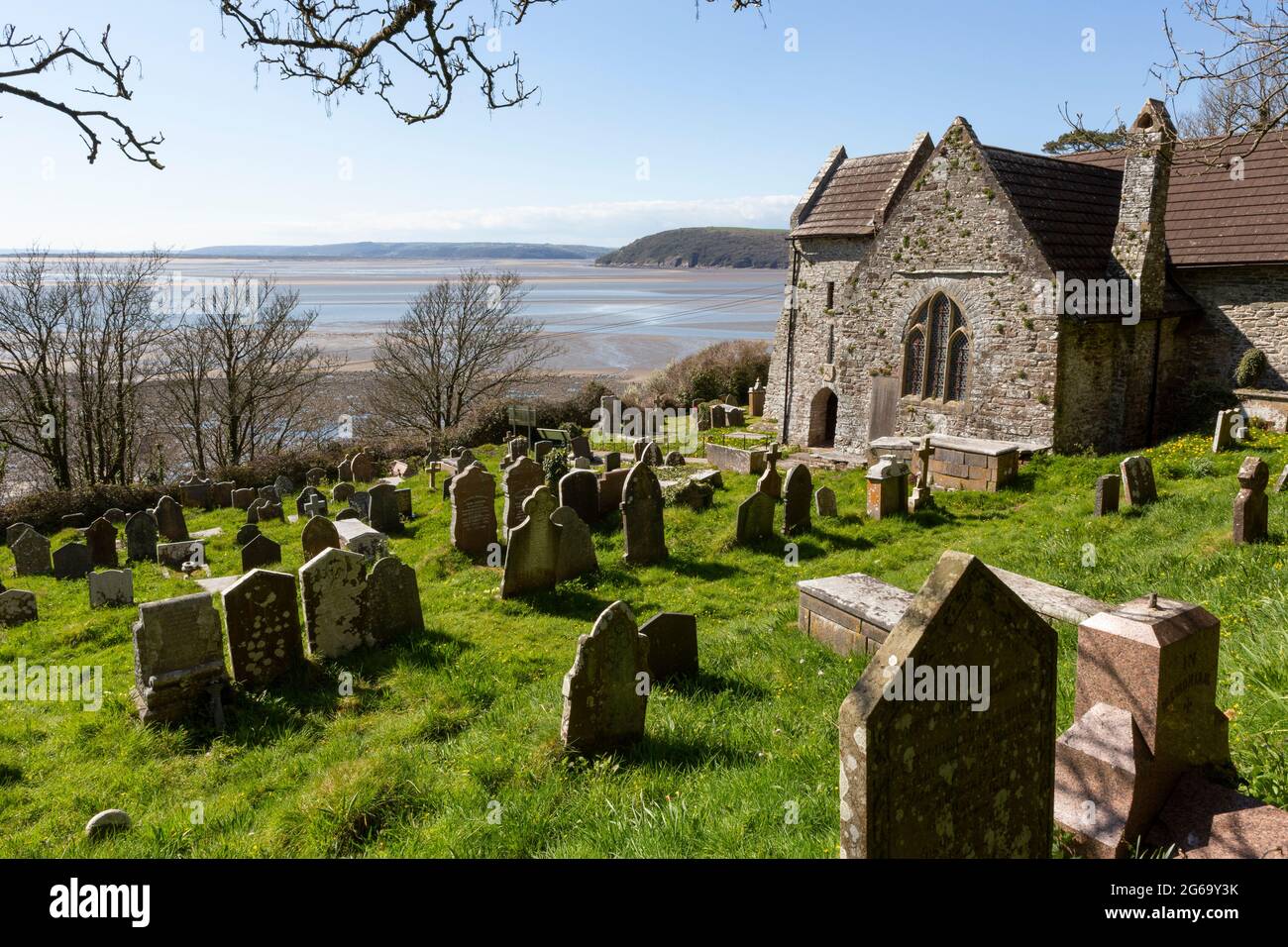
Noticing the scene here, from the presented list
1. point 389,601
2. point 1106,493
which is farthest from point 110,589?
point 1106,493

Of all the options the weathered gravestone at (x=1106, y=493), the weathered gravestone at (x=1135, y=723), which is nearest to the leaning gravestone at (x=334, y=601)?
the weathered gravestone at (x=1135, y=723)

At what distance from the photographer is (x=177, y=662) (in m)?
7.44

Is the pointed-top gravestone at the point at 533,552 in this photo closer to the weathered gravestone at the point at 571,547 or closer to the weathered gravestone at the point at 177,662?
the weathered gravestone at the point at 571,547

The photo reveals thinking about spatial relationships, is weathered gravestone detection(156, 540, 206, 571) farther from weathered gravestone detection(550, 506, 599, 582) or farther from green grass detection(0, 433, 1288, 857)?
weathered gravestone detection(550, 506, 599, 582)

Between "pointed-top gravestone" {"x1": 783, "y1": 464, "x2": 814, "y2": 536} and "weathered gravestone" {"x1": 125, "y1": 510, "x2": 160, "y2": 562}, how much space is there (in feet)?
38.8

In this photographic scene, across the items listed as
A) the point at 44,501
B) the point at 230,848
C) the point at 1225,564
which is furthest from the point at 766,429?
the point at 230,848

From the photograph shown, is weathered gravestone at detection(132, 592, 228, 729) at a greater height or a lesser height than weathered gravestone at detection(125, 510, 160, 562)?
greater

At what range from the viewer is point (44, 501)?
19484mm

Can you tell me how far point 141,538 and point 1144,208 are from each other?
2078 centimetres

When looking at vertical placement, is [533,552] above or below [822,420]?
below

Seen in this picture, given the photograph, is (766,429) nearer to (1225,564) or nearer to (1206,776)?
(1225,564)

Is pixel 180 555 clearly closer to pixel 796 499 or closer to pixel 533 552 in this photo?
pixel 533 552

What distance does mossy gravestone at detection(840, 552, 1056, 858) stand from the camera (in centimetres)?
317

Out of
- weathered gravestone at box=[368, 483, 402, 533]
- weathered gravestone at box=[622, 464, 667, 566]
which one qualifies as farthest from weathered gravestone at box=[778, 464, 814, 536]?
weathered gravestone at box=[368, 483, 402, 533]
